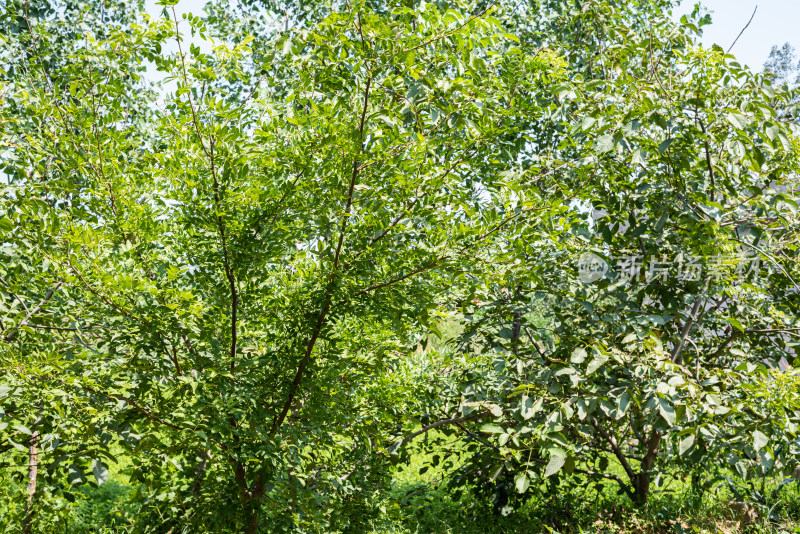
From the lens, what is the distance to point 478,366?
341 centimetres

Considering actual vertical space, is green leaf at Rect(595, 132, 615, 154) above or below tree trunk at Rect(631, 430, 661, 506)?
above

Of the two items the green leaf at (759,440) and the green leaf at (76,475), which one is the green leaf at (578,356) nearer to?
the green leaf at (759,440)

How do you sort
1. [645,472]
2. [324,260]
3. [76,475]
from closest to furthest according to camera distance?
1. [76,475]
2. [324,260]
3. [645,472]

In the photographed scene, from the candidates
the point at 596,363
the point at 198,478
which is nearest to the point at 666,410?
the point at 596,363

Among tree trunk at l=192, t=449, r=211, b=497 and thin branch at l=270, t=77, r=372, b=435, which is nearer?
thin branch at l=270, t=77, r=372, b=435

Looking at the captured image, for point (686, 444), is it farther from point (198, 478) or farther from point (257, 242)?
point (198, 478)

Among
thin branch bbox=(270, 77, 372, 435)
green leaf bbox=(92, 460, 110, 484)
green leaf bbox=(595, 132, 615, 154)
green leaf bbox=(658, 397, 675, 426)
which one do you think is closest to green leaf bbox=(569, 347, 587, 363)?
green leaf bbox=(658, 397, 675, 426)

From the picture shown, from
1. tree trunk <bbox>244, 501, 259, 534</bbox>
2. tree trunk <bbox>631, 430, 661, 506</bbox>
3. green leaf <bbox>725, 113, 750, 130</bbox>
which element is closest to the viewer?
green leaf <bbox>725, 113, 750, 130</bbox>

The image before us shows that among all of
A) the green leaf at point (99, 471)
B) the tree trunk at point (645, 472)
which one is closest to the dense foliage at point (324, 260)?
the green leaf at point (99, 471)

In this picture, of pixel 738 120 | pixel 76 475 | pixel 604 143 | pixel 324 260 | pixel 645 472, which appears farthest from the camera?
pixel 645 472

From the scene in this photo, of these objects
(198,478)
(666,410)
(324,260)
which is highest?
(324,260)

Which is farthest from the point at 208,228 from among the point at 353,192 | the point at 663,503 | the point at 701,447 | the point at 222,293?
the point at 663,503

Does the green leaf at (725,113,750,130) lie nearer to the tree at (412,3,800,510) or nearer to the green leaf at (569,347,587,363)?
the tree at (412,3,800,510)

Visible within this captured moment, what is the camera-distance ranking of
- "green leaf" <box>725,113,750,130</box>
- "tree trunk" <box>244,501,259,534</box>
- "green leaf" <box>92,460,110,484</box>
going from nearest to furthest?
"green leaf" <box>92,460,110,484</box>, "green leaf" <box>725,113,750,130</box>, "tree trunk" <box>244,501,259,534</box>
